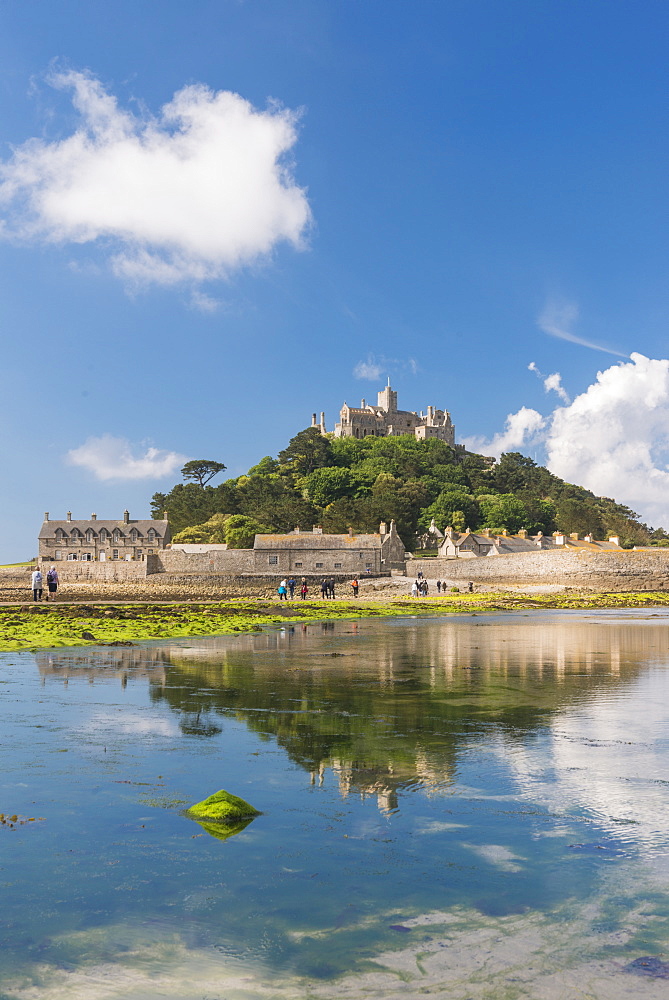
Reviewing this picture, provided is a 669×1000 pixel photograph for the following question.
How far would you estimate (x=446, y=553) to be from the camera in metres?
94.4

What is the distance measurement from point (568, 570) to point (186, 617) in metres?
40.9

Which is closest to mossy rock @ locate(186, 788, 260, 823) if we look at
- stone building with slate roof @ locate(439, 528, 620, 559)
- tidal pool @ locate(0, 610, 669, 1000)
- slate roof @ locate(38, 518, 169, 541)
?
tidal pool @ locate(0, 610, 669, 1000)

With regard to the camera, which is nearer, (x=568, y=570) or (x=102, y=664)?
(x=102, y=664)

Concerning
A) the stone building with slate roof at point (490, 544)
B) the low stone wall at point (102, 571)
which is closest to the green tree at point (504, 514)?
the stone building with slate roof at point (490, 544)

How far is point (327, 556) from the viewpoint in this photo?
78.7 meters

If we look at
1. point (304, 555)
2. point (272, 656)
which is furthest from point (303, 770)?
point (304, 555)

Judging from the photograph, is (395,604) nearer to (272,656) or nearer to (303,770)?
(272,656)

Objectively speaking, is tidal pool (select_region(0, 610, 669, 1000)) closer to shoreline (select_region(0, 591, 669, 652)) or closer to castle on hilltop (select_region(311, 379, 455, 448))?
shoreline (select_region(0, 591, 669, 652))

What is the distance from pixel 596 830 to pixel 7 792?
567 cm

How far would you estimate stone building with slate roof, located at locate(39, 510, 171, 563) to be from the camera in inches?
3944

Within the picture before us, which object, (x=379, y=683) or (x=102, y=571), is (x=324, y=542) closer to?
(x=102, y=571)

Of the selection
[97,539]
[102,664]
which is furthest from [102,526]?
[102,664]

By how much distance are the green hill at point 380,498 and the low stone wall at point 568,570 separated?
3598cm

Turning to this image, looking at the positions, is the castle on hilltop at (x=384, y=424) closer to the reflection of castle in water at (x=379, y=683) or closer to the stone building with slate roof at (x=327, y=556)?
the stone building with slate roof at (x=327, y=556)
